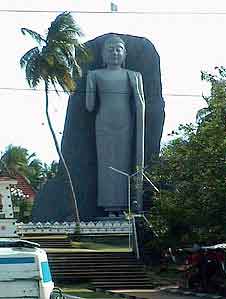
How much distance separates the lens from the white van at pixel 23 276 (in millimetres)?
8430

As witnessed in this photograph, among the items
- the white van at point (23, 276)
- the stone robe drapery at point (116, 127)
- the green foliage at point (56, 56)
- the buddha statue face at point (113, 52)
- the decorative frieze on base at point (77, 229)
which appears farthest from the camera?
the buddha statue face at point (113, 52)

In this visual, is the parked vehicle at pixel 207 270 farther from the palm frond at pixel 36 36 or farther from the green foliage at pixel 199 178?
the palm frond at pixel 36 36

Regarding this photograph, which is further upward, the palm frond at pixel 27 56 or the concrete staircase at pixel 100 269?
the palm frond at pixel 27 56

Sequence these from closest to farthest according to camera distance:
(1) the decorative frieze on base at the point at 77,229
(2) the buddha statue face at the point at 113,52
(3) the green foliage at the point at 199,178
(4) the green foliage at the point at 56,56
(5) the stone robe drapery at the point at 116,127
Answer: (3) the green foliage at the point at 199,178
(1) the decorative frieze on base at the point at 77,229
(4) the green foliage at the point at 56,56
(5) the stone robe drapery at the point at 116,127
(2) the buddha statue face at the point at 113,52

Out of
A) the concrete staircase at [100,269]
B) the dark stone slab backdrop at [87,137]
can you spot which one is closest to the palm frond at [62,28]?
the dark stone slab backdrop at [87,137]

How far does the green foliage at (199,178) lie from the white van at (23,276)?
14415 millimetres

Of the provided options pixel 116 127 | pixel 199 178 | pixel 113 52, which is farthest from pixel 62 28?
pixel 199 178

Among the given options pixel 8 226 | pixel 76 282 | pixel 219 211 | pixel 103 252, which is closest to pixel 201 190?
pixel 219 211

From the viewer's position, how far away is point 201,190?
24.1 m

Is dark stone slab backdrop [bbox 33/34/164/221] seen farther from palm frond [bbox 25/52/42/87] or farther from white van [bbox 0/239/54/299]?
white van [bbox 0/239/54/299]

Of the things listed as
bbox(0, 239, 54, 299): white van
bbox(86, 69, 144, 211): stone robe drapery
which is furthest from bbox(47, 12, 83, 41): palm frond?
bbox(0, 239, 54, 299): white van

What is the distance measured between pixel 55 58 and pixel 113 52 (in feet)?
33.8

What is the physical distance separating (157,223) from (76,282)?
4544 mm

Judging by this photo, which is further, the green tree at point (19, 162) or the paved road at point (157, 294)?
the green tree at point (19, 162)
